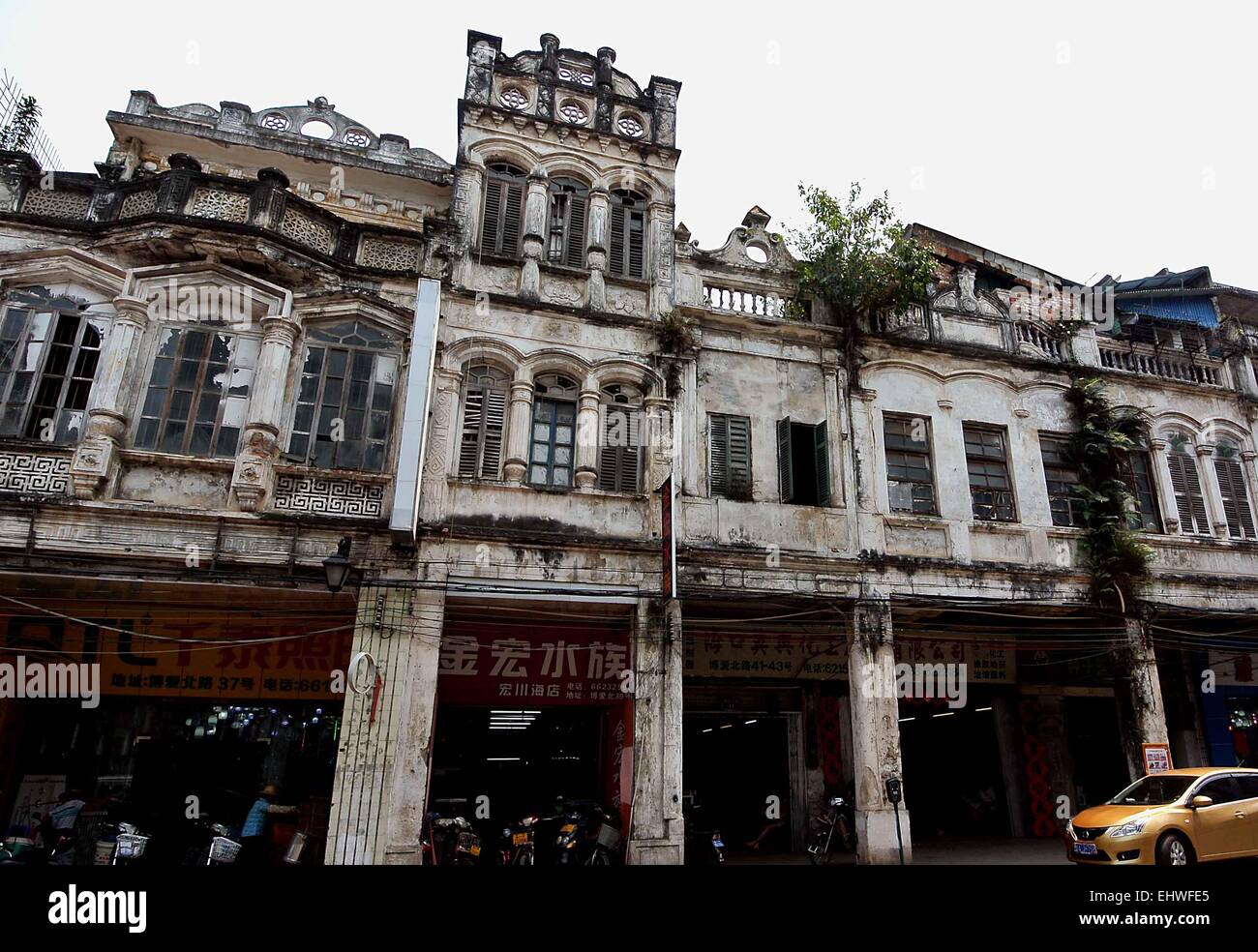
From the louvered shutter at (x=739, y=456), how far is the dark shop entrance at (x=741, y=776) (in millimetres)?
4564

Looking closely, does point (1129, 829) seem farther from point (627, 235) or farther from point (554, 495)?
point (627, 235)

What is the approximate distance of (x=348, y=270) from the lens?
35.9ft

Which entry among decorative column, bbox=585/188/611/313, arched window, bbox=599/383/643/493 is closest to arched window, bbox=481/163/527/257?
decorative column, bbox=585/188/611/313

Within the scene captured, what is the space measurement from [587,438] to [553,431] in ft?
1.90

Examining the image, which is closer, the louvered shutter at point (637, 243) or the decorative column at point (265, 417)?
the decorative column at point (265, 417)

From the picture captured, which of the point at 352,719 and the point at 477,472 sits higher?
the point at 477,472

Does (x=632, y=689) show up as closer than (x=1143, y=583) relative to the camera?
Yes

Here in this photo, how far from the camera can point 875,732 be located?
34.8 ft

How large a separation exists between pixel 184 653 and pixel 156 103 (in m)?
9.43

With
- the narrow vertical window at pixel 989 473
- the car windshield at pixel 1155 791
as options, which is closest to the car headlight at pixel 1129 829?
the car windshield at pixel 1155 791

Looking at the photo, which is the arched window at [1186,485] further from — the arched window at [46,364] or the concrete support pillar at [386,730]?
the arched window at [46,364]

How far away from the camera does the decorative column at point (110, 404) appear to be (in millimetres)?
8984

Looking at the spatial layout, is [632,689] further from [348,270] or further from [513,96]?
[513,96]

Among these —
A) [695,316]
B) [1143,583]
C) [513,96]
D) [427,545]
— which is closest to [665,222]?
[695,316]
